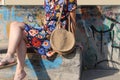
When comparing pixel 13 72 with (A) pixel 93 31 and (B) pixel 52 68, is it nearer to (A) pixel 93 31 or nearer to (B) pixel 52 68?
(B) pixel 52 68

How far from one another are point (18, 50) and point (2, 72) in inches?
23.3

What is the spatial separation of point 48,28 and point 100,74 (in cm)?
115

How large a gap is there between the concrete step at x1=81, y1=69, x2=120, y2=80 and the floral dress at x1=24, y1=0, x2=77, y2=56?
84cm

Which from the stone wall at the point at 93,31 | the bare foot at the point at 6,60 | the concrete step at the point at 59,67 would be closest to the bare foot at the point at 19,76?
the bare foot at the point at 6,60

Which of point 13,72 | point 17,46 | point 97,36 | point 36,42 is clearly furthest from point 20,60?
point 97,36

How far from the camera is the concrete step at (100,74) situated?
557 cm

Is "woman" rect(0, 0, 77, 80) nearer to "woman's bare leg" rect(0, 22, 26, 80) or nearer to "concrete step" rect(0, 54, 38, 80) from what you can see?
"woman's bare leg" rect(0, 22, 26, 80)

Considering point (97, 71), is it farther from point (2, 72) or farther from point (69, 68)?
point (2, 72)

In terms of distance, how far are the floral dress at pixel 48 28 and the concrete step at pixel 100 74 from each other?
84 cm

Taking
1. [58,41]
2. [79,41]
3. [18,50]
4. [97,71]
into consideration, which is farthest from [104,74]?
[18,50]


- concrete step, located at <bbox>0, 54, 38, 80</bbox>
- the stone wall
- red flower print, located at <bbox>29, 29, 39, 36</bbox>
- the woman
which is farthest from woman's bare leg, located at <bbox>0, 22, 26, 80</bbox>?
the stone wall

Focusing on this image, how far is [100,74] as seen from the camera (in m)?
5.77

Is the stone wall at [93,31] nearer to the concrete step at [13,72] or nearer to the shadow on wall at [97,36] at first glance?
the shadow on wall at [97,36]

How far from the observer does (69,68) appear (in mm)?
5250
